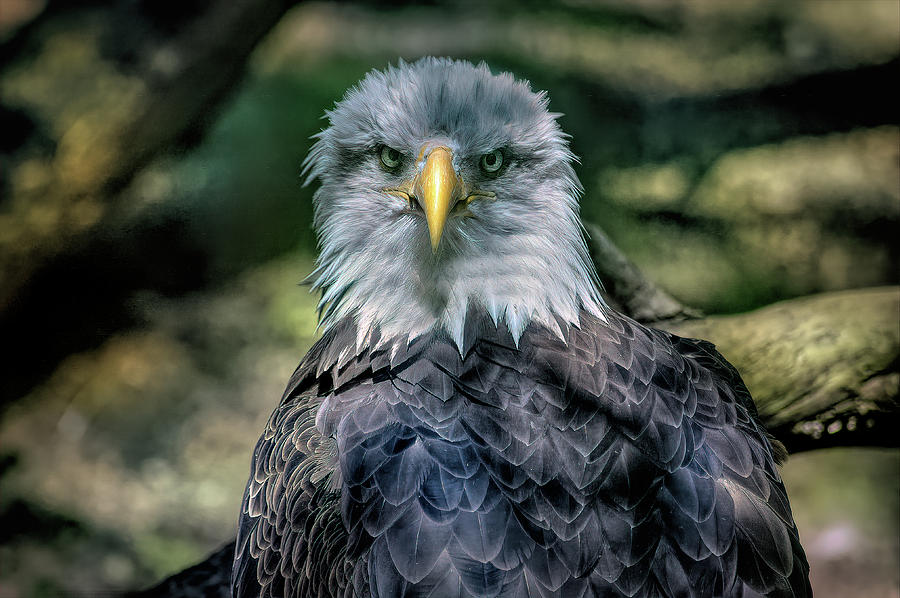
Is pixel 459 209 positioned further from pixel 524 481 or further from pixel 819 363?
pixel 819 363

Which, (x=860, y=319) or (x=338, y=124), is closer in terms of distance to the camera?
(x=338, y=124)

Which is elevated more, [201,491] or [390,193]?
[390,193]

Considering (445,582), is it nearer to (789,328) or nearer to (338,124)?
(338,124)

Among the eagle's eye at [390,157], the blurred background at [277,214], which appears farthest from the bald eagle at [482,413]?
the blurred background at [277,214]

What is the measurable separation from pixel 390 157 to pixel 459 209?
0.70 feet

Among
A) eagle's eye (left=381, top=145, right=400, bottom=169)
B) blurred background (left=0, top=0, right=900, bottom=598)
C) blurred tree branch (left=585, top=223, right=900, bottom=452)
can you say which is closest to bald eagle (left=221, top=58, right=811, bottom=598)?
eagle's eye (left=381, top=145, right=400, bottom=169)

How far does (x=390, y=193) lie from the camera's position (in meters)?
1.64

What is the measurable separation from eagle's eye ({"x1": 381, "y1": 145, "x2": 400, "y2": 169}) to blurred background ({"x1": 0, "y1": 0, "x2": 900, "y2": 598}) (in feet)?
4.24

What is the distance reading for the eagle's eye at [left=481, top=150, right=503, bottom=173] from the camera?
1.64 m

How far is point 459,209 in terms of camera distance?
5.22 ft

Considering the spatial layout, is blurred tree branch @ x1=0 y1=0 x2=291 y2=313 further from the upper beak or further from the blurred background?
the upper beak

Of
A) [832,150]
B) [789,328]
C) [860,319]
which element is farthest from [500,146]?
[832,150]

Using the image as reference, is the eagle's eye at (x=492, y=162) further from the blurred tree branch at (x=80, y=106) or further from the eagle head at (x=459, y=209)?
the blurred tree branch at (x=80, y=106)

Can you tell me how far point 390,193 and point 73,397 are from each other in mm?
1912
